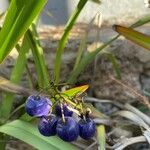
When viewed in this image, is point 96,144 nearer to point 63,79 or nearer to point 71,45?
point 63,79

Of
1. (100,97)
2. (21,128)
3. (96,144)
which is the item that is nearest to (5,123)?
(21,128)

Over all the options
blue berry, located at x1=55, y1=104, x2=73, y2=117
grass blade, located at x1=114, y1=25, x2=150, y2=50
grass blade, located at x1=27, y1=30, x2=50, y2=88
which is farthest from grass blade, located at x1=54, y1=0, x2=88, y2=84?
blue berry, located at x1=55, y1=104, x2=73, y2=117

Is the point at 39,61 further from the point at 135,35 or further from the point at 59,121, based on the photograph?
the point at 59,121

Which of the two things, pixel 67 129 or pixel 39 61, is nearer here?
pixel 67 129

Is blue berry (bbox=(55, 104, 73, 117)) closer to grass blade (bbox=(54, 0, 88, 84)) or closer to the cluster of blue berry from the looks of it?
the cluster of blue berry

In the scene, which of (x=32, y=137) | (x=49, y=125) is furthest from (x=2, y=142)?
(x=49, y=125)

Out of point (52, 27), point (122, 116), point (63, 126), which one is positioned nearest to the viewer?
point (63, 126)
